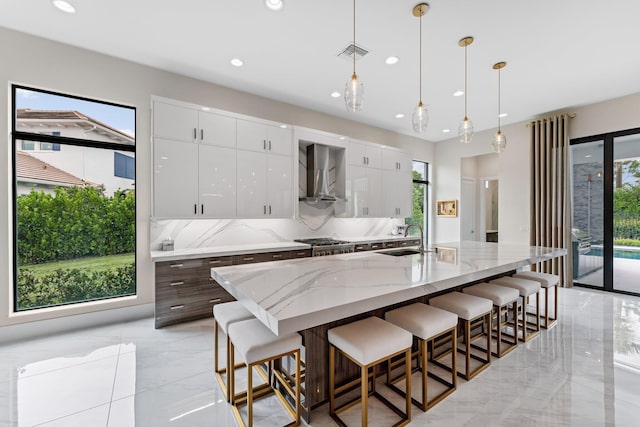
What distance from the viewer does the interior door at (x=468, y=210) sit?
21.8 feet

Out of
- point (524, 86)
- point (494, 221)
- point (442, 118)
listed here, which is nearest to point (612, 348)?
point (524, 86)

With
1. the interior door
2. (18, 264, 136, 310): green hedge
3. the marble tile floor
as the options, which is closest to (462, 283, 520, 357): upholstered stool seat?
the marble tile floor

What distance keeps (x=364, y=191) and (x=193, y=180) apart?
3.05 metres

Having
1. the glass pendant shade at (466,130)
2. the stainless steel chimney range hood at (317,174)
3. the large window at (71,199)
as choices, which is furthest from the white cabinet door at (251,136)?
the glass pendant shade at (466,130)

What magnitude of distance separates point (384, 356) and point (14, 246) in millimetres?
3792

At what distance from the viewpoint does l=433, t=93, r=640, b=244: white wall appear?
4.45 m

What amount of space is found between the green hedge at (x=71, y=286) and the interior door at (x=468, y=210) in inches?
261

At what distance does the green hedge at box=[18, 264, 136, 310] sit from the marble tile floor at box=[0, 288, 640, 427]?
1.36 feet

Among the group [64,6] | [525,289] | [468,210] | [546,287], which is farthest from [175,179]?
[468,210]

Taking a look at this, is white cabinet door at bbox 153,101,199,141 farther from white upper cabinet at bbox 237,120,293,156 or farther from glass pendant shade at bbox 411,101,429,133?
glass pendant shade at bbox 411,101,429,133

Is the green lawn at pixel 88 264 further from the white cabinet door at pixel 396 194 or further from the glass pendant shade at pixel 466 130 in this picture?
the white cabinet door at pixel 396 194

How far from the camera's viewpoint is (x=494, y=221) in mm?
7770

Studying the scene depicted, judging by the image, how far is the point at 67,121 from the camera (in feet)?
10.3

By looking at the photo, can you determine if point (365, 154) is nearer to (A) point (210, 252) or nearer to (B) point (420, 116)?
(B) point (420, 116)
